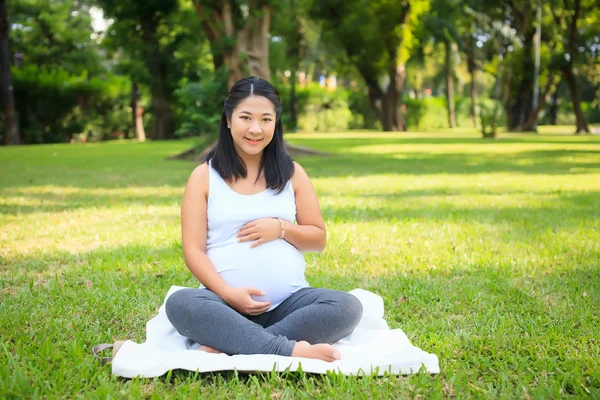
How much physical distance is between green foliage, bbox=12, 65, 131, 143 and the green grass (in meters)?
17.9

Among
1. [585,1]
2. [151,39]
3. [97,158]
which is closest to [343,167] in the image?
[97,158]

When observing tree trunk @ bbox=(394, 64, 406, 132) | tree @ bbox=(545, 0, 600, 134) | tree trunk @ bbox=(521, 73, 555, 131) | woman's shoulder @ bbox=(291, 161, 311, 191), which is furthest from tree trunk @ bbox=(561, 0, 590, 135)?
woman's shoulder @ bbox=(291, 161, 311, 191)

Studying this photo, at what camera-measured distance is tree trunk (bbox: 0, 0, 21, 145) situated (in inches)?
905

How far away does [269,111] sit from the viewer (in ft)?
10.0

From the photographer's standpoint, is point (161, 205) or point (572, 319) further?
point (161, 205)

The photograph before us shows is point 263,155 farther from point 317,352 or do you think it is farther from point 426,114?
point 426,114

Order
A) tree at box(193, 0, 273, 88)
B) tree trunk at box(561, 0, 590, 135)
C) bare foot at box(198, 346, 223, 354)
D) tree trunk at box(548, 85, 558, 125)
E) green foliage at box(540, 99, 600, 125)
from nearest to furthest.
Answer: bare foot at box(198, 346, 223, 354) < tree at box(193, 0, 273, 88) < tree trunk at box(561, 0, 590, 135) < tree trunk at box(548, 85, 558, 125) < green foliage at box(540, 99, 600, 125)

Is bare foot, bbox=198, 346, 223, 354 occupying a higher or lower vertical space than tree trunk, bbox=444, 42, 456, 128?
lower

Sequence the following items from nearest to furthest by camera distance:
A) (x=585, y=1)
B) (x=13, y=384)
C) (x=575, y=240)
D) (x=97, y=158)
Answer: (x=13, y=384)
(x=575, y=240)
(x=97, y=158)
(x=585, y=1)

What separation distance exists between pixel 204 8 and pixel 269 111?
12.6 metres

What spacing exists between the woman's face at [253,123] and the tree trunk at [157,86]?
25971 millimetres

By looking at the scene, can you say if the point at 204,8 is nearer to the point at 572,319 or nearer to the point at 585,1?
the point at 572,319

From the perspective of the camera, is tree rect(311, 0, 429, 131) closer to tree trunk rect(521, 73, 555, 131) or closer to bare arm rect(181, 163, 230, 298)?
tree trunk rect(521, 73, 555, 131)

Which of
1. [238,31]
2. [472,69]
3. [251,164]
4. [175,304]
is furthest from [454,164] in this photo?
[472,69]
